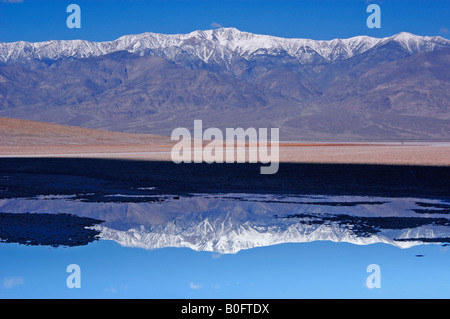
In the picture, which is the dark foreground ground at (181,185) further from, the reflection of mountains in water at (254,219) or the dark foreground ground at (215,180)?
the reflection of mountains in water at (254,219)

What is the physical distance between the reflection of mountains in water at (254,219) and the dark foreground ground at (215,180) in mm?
2339

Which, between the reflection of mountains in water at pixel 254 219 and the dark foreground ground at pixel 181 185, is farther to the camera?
the dark foreground ground at pixel 181 185

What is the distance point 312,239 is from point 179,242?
2891 millimetres

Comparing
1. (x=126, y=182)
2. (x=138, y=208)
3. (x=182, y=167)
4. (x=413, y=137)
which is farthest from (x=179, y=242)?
(x=413, y=137)

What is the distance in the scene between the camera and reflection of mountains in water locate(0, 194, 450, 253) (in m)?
15.5

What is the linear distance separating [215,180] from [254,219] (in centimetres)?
1496

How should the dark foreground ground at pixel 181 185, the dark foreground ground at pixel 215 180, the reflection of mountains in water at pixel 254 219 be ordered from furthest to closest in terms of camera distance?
the dark foreground ground at pixel 215 180, the dark foreground ground at pixel 181 185, the reflection of mountains in water at pixel 254 219

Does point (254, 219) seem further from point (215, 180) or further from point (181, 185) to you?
point (215, 180)

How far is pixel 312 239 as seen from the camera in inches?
606

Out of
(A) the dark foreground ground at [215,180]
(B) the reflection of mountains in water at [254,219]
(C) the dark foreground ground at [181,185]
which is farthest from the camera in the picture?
(A) the dark foreground ground at [215,180]

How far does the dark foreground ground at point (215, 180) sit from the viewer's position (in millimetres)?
27797

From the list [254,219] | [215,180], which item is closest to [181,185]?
[215,180]

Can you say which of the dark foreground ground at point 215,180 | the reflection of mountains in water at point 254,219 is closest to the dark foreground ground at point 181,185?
the dark foreground ground at point 215,180

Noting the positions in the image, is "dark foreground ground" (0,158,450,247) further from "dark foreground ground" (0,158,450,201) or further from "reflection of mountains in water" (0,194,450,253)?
"reflection of mountains in water" (0,194,450,253)
